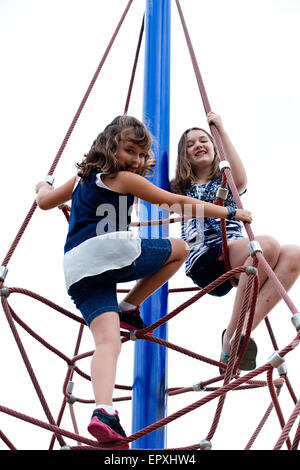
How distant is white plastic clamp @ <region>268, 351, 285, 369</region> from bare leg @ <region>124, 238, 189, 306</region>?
0.51 m

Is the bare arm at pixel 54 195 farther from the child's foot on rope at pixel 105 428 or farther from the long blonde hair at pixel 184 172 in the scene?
the child's foot on rope at pixel 105 428

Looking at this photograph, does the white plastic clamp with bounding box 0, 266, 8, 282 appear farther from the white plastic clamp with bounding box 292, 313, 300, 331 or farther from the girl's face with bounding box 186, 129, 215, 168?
the girl's face with bounding box 186, 129, 215, 168

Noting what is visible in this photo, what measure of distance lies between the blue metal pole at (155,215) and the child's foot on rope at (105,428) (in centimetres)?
68

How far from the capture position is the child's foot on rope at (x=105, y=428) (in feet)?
4.72

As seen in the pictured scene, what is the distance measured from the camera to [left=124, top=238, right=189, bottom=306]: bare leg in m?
1.89

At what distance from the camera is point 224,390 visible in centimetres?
152

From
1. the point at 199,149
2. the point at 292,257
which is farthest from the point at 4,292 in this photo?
the point at 199,149

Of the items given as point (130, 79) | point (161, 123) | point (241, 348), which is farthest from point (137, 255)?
point (130, 79)

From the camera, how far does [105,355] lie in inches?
61.3

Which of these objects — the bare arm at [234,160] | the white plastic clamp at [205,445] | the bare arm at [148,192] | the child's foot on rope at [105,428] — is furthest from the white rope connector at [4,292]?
the bare arm at [234,160]

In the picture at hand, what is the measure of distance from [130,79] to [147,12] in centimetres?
37

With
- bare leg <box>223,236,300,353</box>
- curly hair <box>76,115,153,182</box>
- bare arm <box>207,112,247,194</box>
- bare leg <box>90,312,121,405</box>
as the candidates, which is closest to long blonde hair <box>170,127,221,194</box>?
bare arm <box>207,112,247,194</box>

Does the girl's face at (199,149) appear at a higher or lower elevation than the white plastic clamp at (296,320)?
higher
